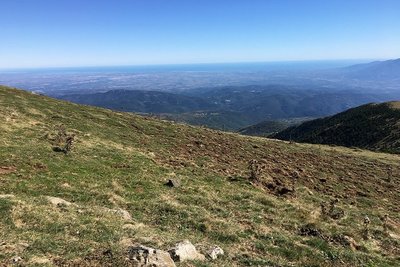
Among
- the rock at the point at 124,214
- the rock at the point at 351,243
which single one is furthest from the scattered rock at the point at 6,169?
the rock at the point at 351,243

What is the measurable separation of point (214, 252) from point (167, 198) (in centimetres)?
785

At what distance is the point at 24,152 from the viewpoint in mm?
26766

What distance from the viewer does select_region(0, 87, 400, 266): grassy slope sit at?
1523 centimetres

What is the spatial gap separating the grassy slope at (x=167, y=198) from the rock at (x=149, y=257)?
0.61 m

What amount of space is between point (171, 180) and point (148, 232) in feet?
29.4

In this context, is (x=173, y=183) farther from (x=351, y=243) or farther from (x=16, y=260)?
Result: (x=16, y=260)

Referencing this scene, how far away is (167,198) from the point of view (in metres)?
22.5

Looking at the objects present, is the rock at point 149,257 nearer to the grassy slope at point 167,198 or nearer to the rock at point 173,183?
the grassy slope at point 167,198

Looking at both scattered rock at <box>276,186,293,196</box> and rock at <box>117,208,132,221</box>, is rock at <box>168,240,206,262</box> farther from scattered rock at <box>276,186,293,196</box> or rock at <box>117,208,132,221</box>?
scattered rock at <box>276,186,293,196</box>

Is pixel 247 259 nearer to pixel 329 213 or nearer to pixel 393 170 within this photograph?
pixel 329 213

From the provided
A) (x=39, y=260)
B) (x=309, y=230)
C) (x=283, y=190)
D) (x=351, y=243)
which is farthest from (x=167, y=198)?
(x=39, y=260)

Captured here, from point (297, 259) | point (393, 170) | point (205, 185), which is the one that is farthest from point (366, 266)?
point (393, 170)

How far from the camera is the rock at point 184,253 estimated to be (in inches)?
542

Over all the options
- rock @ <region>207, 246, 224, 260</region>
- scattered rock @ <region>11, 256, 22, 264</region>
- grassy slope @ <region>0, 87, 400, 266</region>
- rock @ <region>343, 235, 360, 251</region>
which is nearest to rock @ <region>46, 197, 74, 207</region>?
grassy slope @ <region>0, 87, 400, 266</region>
